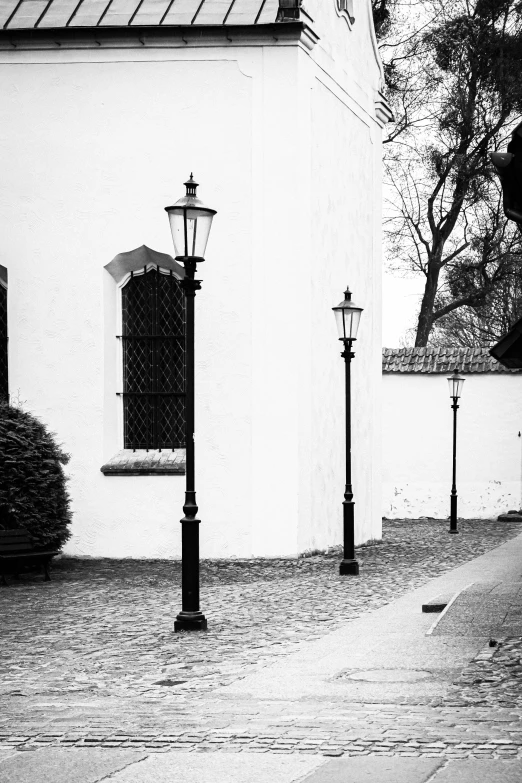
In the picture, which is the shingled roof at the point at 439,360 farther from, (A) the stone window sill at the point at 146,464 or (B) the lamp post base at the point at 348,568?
(B) the lamp post base at the point at 348,568

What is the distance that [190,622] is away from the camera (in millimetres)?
10703

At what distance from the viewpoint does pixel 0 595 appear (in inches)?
531

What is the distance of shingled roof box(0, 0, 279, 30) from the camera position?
17.6 m

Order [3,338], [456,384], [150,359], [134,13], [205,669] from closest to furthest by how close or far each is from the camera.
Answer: [205,669]
[134,13]
[150,359]
[3,338]
[456,384]

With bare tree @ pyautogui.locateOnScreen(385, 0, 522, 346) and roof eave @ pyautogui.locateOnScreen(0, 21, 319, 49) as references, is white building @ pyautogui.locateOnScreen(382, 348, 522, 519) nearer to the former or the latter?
bare tree @ pyautogui.locateOnScreen(385, 0, 522, 346)

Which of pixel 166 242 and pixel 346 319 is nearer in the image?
pixel 346 319

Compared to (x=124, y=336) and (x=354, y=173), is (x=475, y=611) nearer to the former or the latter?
(x=124, y=336)

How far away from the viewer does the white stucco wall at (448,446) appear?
29.6 meters

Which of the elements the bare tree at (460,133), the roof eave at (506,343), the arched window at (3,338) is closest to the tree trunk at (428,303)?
the bare tree at (460,133)

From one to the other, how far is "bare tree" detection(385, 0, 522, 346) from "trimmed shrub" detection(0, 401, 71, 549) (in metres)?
20.7

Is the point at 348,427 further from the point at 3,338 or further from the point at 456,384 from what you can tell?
the point at 456,384

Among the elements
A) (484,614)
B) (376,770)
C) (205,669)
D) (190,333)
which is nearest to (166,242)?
(190,333)

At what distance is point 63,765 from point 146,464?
11900 mm

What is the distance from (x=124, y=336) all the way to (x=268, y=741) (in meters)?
12.3
